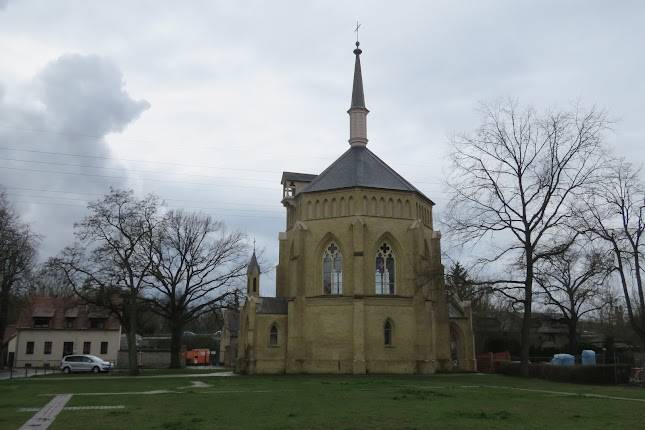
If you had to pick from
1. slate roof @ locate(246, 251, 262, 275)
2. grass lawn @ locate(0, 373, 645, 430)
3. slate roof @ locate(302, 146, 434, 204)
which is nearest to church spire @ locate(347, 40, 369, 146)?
slate roof @ locate(302, 146, 434, 204)

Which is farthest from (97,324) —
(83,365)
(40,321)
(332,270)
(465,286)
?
(465,286)

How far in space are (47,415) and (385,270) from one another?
1101 inches

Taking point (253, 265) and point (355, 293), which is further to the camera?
point (253, 265)

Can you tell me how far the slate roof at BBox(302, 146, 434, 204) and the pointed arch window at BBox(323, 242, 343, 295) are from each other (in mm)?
4356

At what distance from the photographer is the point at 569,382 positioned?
32.6m

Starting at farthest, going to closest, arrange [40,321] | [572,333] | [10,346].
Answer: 1. [10,346]
2. [40,321]
3. [572,333]

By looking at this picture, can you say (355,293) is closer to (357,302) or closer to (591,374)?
(357,302)

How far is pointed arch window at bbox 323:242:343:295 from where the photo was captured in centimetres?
4103

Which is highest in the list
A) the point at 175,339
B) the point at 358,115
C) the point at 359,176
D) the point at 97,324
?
the point at 358,115

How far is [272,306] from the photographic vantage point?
42.2m

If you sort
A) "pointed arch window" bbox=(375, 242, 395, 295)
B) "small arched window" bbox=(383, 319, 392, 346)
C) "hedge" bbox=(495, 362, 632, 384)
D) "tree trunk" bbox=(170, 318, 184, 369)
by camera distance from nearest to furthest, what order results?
"hedge" bbox=(495, 362, 632, 384) → "small arched window" bbox=(383, 319, 392, 346) → "pointed arch window" bbox=(375, 242, 395, 295) → "tree trunk" bbox=(170, 318, 184, 369)

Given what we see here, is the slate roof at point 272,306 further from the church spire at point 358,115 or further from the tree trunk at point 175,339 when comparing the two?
the church spire at point 358,115

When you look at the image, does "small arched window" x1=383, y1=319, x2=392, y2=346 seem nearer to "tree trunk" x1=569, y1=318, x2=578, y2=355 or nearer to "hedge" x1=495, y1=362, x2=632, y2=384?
"hedge" x1=495, y1=362, x2=632, y2=384

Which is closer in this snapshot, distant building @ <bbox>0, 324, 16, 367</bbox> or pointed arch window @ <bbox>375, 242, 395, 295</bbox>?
pointed arch window @ <bbox>375, 242, 395, 295</bbox>
